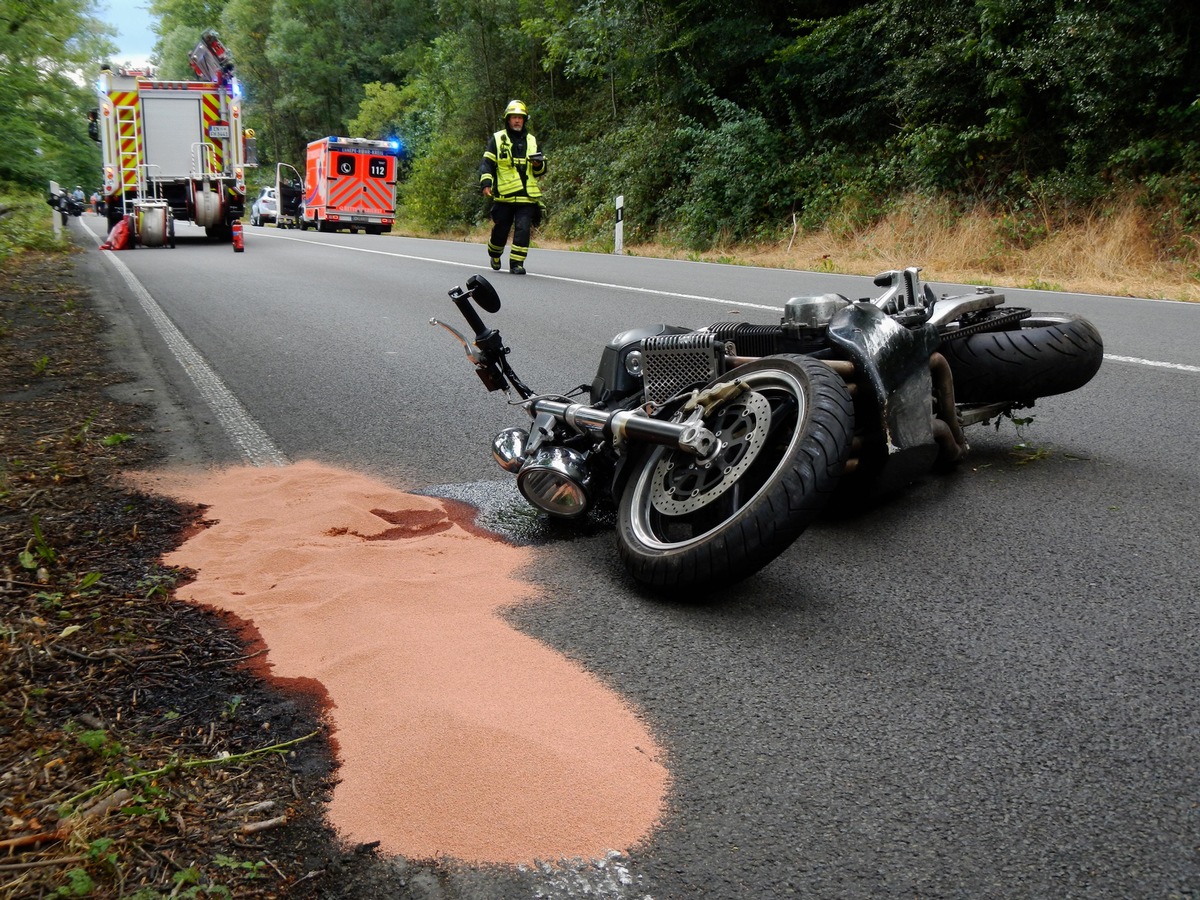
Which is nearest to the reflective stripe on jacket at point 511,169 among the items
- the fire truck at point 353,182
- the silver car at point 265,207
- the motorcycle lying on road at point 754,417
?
the motorcycle lying on road at point 754,417

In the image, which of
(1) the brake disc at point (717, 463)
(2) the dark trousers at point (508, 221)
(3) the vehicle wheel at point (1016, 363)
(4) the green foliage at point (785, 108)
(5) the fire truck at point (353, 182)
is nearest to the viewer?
(1) the brake disc at point (717, 463)

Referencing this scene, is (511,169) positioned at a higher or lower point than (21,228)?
higher

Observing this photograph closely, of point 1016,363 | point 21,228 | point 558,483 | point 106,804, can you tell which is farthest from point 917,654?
point 21,228

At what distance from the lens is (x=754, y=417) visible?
345 cm

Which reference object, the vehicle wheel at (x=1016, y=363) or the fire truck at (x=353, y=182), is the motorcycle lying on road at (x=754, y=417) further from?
the fire truck at (x=353, y=182)

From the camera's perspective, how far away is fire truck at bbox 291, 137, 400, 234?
1411 inches

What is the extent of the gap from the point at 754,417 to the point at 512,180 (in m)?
12.3

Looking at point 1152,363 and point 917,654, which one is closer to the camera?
point 917,654

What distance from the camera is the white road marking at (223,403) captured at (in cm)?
503

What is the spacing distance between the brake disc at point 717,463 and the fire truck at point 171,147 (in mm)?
18315

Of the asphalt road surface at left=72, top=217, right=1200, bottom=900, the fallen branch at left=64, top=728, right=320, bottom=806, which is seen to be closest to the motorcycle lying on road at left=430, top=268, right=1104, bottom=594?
the asphalt road surface at left=72, top=217, right=1200, bottom=900

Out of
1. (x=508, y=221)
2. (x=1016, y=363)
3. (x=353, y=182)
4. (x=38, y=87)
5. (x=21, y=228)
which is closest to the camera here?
(x=1016, y=363)

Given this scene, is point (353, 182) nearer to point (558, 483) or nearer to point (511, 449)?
point (511, 449)

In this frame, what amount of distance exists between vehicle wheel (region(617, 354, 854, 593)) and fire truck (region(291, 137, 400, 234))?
114 feet
